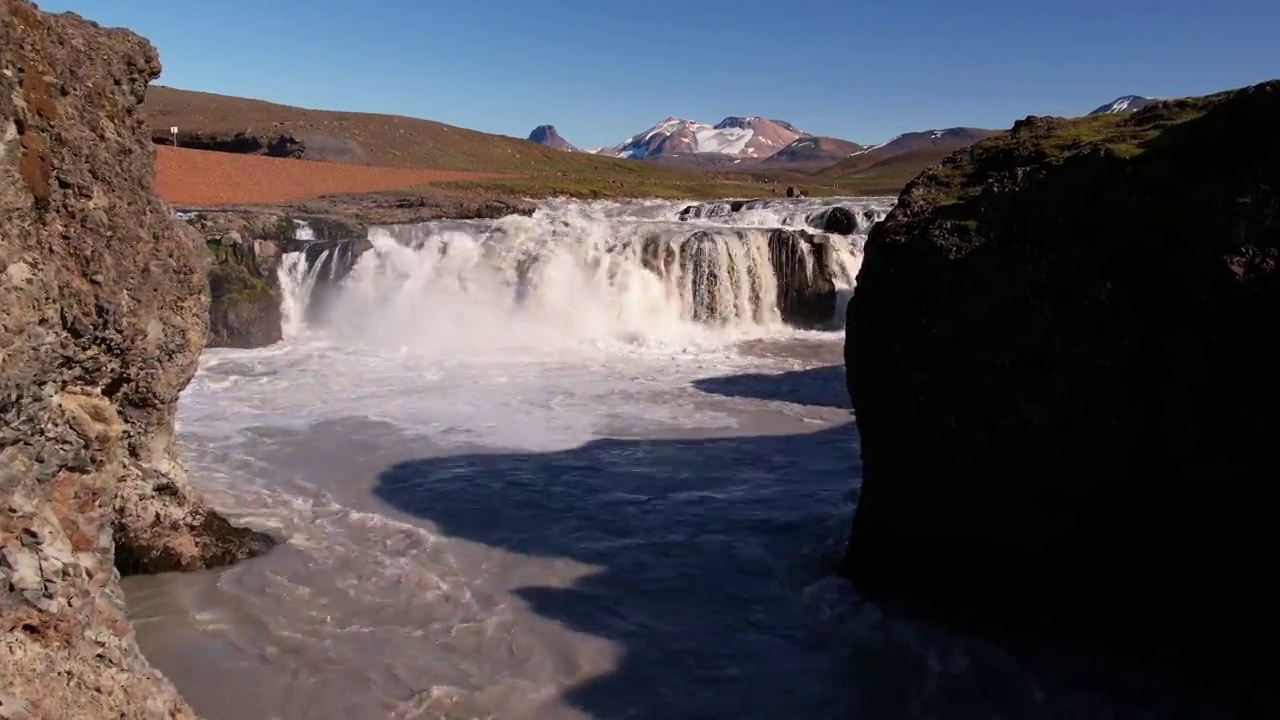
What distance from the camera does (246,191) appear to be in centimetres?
3494

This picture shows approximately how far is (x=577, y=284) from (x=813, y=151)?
160750 millimetres

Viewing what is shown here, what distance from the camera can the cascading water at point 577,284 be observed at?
60.2 feet

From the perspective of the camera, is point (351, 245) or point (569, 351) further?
point (351, 245)

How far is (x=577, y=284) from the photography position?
1922cm

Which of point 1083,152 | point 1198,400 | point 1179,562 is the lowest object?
point 1179,562

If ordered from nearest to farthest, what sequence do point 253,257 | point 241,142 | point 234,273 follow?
point 234,273 → point 253,257 → point 241,142

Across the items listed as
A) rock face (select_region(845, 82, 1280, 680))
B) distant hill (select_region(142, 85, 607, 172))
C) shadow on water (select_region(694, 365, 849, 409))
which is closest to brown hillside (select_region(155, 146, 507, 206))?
distant hill (select_region(142, 85, 607, 172))

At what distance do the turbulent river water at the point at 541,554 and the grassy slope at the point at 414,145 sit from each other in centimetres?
3232

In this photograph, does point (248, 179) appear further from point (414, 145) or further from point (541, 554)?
point (541, 554)

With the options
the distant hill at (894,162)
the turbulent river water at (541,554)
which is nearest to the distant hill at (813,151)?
the distant hill at (894,162)

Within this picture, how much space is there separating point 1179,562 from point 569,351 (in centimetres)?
1269

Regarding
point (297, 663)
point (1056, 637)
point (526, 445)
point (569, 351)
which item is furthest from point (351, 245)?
point (1056, 637)

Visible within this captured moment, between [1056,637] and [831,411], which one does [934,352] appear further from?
[831,411]

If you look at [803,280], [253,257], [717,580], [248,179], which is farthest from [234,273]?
[248,179]
